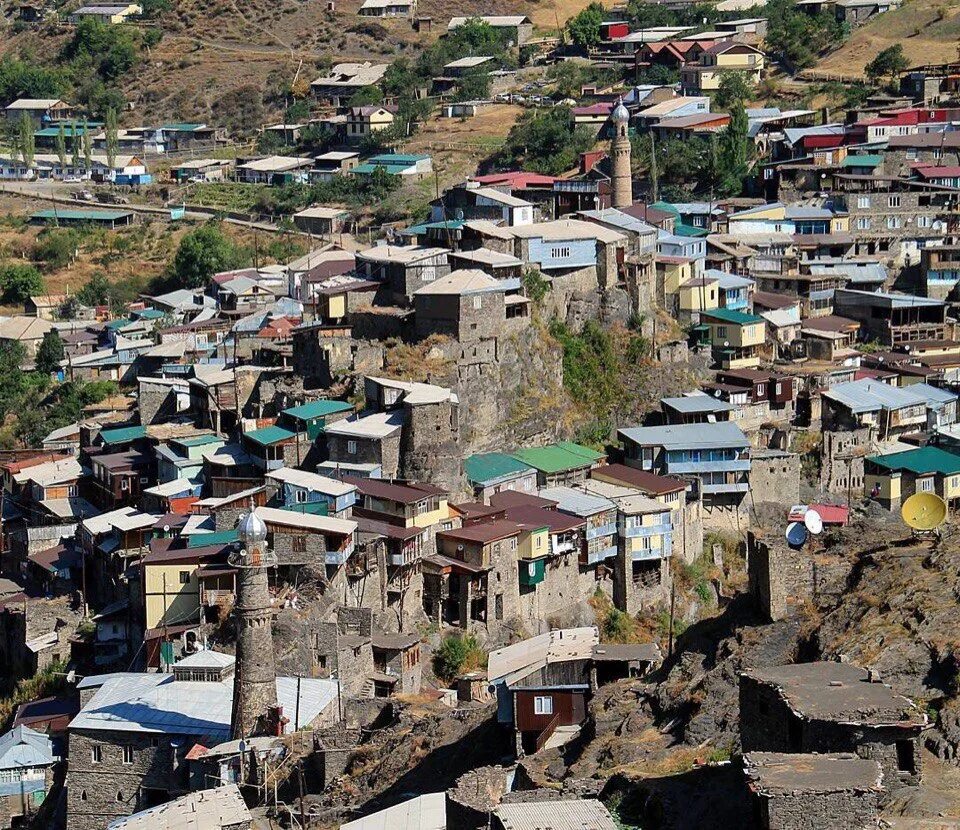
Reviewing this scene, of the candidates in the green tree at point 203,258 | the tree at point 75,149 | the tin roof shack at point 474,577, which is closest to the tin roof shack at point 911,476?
the tin roof shack at point 474,577

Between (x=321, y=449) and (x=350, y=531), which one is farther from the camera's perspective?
(x=321, y=449)

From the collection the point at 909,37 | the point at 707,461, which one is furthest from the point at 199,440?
the point at 909,37

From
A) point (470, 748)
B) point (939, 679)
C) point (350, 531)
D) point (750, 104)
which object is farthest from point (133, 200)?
point (939, 679)

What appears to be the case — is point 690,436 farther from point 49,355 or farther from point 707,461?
point 49,355

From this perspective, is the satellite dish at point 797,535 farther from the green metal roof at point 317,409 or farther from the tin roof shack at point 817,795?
the green metal roof at point 317,409

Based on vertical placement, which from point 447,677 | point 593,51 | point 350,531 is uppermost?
point 593,51

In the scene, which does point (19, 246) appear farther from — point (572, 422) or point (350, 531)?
point (350, 531)

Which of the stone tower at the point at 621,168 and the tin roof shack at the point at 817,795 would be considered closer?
the tin roof shack at the point at 817,795
